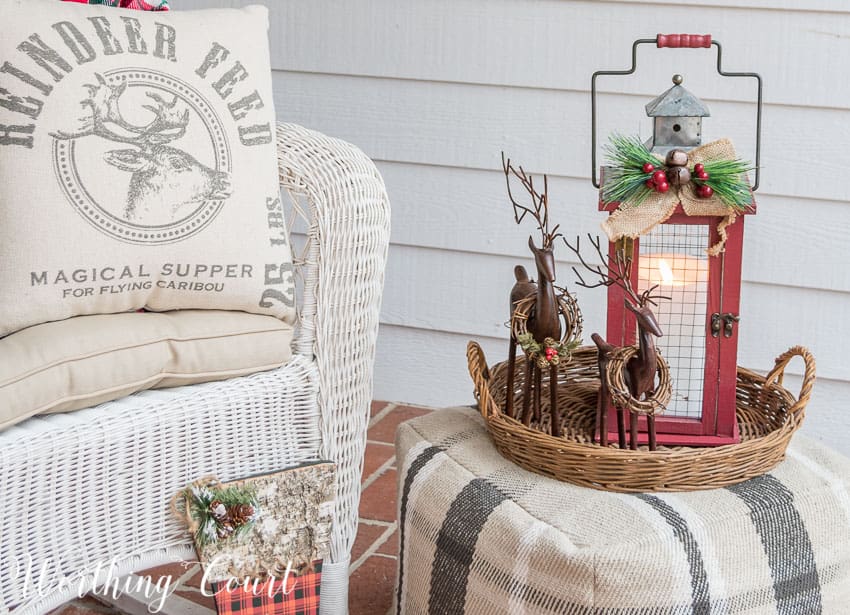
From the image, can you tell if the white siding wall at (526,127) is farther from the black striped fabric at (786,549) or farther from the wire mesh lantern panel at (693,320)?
the black striped fabric at (786,549)

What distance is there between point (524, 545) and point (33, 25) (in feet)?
3.00

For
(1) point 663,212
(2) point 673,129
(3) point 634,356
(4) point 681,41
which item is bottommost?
(3) point 634,356

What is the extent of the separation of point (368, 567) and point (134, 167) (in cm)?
82

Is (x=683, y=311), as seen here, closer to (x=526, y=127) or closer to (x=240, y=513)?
(x=240, y=513)

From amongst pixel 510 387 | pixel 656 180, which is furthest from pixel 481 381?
pixel 656 180

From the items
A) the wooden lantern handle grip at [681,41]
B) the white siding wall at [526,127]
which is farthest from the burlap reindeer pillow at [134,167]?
the white siding wall at [526,127]

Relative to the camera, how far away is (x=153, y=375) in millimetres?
1246

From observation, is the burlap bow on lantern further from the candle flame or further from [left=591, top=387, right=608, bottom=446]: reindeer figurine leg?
[left=591, top=387, right=608, bottom=446]: reindeer figurine leg

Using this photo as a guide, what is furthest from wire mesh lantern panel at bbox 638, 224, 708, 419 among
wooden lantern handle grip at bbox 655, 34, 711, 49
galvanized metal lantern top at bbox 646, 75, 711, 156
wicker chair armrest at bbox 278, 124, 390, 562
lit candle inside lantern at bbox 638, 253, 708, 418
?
wicker chair armrest at bbox 278, 124, 390, 562

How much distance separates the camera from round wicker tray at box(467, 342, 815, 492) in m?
1.16

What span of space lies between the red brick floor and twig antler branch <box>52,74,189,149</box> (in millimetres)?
752

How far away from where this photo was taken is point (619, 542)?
1060 mm

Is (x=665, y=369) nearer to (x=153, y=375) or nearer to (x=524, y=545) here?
(x=524, y=545)

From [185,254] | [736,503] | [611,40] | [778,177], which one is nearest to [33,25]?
[185,254]
